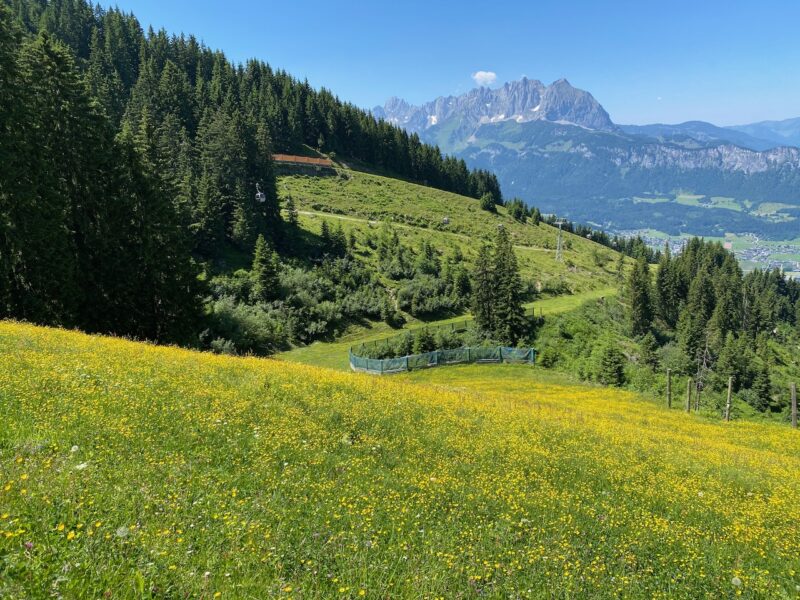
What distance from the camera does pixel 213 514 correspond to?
6793mm

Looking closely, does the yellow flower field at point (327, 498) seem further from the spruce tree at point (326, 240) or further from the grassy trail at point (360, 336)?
the spruce tree at point (326, 240)

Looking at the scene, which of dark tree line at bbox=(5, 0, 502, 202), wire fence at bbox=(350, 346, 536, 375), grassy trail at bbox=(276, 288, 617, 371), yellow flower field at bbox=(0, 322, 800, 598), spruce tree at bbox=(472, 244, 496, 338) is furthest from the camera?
dark tree line at bbox=(5, 0, 502, 202)

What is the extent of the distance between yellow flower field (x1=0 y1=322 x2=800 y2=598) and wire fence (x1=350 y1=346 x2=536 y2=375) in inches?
1061

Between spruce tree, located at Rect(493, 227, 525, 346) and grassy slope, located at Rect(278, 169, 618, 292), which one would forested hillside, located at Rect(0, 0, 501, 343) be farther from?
spruce tree, located at Rect(493, 227, 525, 346)

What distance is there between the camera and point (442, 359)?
151 ft

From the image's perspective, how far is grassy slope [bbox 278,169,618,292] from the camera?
91.8 metres

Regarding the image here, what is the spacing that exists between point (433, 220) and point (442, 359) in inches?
2604

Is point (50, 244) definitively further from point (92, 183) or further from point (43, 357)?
point (43, 357)

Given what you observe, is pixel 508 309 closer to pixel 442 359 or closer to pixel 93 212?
pixel 442 359

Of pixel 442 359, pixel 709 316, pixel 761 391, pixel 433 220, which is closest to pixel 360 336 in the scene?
pixel 442 359

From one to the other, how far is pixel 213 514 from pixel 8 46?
113 feet

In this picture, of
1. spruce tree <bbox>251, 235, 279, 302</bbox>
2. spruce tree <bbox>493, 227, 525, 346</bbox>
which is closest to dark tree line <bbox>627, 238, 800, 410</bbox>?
spruce tree <bbox>493, 227, 525, 346</bbox>

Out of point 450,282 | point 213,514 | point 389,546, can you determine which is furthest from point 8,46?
point 450,282

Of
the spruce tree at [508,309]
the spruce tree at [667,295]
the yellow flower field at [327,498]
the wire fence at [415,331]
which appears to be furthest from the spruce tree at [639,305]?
the yellow flower field at [327,498]
